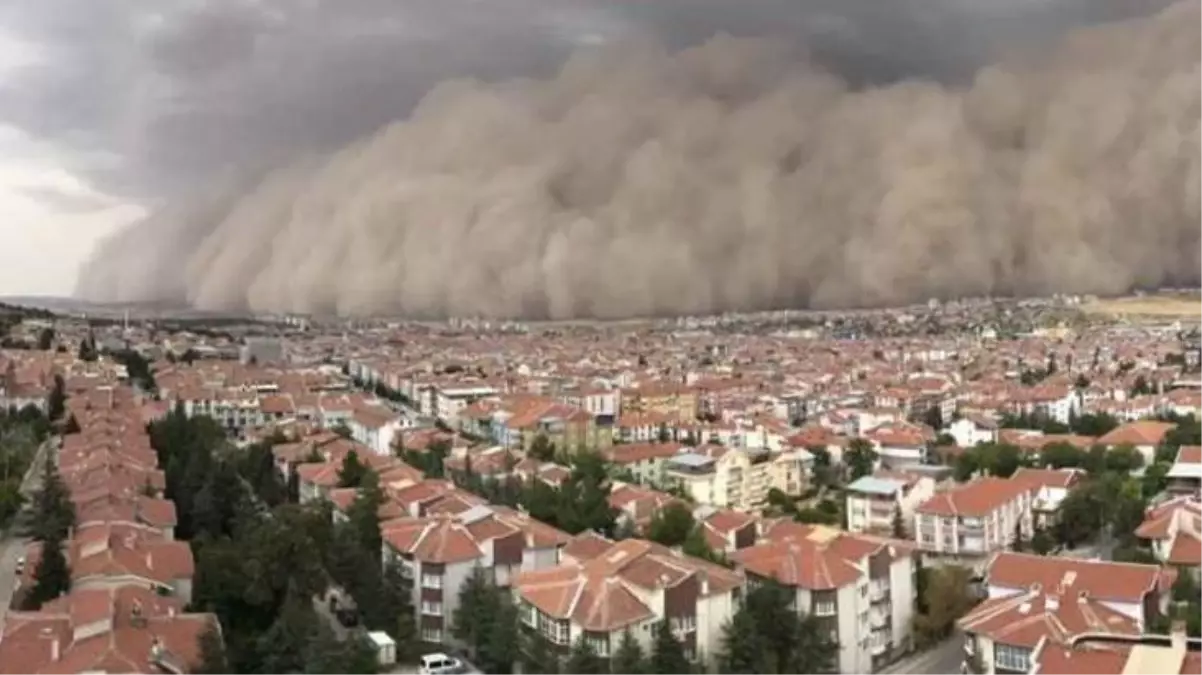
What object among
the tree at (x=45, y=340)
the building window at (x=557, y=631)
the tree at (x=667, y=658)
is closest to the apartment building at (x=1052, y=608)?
the tree at (x=667, y=658)

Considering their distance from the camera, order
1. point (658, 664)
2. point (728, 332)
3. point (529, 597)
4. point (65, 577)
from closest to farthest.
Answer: point (658, 664) < point (529, 597) < point (65, 577) < point (728, 332)

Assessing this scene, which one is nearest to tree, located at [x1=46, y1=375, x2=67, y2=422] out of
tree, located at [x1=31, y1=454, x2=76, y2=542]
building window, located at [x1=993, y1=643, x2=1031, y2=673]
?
tree, located at [x1=31, y1=454, x2=76, y2=542]

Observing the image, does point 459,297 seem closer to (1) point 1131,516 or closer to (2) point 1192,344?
(2) point 1192,344

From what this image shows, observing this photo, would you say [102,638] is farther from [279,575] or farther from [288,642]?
[279,575]

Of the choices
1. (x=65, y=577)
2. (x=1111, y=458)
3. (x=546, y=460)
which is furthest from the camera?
(x=546, y=460)

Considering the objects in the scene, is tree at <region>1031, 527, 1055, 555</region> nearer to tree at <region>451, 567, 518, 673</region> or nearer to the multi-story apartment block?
the multi-story apartment block

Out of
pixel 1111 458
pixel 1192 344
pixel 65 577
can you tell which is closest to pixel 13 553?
pixel 65 577

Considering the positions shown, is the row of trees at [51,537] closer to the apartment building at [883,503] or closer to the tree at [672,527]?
the tree at [672,527]

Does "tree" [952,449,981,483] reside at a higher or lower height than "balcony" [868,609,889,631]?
higher
